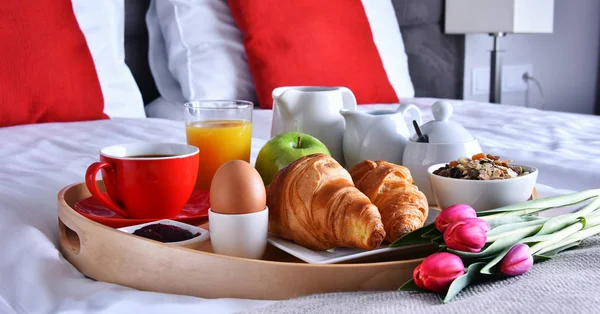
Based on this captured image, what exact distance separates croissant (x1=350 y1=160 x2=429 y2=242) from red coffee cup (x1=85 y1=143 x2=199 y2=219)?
205 millimetres

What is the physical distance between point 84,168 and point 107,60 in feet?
2.41

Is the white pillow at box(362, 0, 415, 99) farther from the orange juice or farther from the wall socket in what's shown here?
the orange juice

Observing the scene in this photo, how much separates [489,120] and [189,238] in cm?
119

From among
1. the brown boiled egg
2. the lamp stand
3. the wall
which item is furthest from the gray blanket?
the wall

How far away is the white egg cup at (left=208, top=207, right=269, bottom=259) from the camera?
64 cm

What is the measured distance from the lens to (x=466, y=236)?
553 millimetres

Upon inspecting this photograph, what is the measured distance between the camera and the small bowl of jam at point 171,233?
66 cm

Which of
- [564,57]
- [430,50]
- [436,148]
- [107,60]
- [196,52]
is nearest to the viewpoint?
[436,148]

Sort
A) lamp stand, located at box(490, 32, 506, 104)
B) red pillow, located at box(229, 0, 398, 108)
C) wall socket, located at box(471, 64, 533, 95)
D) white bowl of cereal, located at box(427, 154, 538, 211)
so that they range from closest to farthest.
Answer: white bowl of cereal, located at box(427, 154, 538, 211) < red pillow, located at box(229, 0, 398, 108) < lamp stand, located at box(490, 32, 506, 104) < wall socket, located at box(471, 64, 533, 95)

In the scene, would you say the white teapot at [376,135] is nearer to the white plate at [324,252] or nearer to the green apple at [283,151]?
Answer: the green apple at [283,151]

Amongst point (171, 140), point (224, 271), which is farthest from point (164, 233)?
point (171, 140)

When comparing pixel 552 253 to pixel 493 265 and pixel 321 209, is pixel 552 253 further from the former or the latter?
pixel 321 209

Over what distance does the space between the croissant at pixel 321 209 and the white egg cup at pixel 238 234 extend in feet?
0.13

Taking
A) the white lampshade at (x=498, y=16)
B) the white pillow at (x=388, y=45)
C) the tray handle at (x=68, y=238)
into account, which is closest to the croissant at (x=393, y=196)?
the tray handle at (x=68, y=238)
